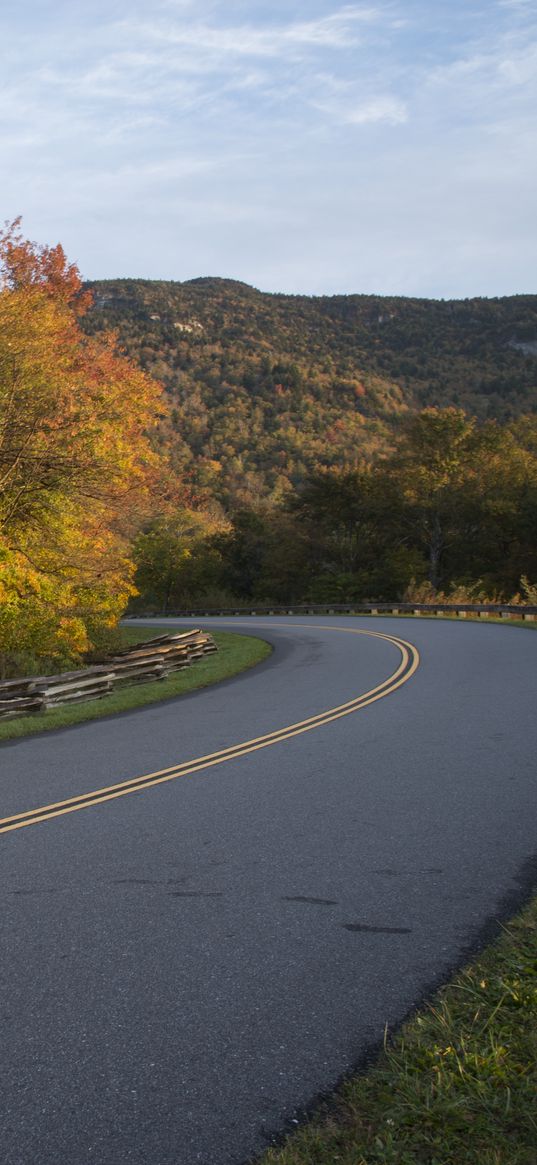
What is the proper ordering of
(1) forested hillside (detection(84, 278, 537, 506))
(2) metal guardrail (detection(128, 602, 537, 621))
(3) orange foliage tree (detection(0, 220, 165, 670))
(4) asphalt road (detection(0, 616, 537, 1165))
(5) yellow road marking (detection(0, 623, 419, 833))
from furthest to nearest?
(1) forested hillside (detection(84, 278, 537, 506)) → (2) metal guardrail (detection(128, 602, 537, 621)) → (3) orange foliage tree (detection(0, 220, 165, 670)) → (5) yellow road marking (detection(0, 623, 419, 833)) → (4) asphalt road (detection(0, 616, 537, 1165))

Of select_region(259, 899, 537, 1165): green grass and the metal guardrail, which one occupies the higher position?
select_region(259, 899, 537, 1165): green grass

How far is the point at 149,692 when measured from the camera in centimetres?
1630

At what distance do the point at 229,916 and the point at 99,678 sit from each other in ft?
37.6

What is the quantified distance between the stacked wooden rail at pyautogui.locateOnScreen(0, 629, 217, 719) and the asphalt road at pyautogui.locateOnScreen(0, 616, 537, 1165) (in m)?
3.42

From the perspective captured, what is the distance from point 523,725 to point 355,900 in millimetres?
6090

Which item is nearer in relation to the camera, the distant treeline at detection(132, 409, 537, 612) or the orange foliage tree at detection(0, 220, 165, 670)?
the orange foliage tree at detection(0, 220, 165, 670)

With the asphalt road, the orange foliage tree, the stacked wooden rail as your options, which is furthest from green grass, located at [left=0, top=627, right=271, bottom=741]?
the orange foliage tree

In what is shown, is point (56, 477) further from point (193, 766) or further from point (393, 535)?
point (393, 535)

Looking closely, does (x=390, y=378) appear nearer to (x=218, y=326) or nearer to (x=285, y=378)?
(x=285, y=378)

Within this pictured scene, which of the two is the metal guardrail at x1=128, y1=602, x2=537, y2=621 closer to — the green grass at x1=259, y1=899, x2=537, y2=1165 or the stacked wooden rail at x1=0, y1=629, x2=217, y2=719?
the stacked wooden rail at x1=0, y1=629, x2=217, y2=719

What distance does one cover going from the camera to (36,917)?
16.7 ft

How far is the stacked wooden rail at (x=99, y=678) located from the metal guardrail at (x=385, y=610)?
51.2 feet

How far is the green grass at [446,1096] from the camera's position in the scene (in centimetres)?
286

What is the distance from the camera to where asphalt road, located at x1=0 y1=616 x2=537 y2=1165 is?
10.7ft
